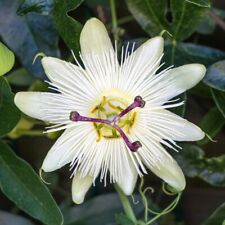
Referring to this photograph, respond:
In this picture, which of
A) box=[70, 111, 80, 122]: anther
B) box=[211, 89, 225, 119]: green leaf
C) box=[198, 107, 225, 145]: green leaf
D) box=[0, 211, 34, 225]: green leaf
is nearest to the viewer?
box=[70, 111, 80, 122]: anther

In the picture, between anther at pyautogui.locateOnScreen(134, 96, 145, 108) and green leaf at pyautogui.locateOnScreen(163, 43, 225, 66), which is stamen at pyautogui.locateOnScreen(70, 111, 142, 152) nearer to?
anther at pyautogui.locateOnScreen(134, 96, 145, 108)

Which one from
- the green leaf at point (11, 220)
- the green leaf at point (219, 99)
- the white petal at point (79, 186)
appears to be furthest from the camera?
the green leaf at point (11, 220)

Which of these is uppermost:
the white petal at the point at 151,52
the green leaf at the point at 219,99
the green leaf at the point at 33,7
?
the green leaf at the point at 33,7

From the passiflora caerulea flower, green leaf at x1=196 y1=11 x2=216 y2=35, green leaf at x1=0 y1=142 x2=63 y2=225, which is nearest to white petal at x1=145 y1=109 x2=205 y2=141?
the passiflora caerulea flower

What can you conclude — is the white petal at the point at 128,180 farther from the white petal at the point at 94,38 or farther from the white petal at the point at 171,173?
the white petal at the point at 94,38

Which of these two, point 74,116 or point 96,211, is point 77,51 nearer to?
point 74,116

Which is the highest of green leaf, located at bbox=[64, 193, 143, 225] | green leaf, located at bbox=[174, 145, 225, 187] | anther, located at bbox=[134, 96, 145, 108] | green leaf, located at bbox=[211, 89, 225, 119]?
anther, located at bbox=[134, 96, 145, 108]

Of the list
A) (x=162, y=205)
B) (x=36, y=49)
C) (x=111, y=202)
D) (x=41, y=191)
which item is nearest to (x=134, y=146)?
(x=41, y=191)

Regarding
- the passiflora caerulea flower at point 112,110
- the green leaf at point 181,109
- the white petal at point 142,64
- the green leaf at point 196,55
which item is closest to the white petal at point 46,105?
the passiflora caerulea flower at point 112,110
